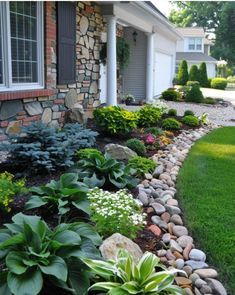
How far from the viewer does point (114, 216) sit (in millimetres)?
3207

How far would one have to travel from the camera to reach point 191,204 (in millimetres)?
4324

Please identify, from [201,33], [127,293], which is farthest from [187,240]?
[201,33]

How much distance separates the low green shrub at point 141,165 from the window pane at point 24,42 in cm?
238

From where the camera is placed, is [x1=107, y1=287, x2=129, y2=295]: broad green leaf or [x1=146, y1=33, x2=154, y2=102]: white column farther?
[x1=146, y1=33, x2=154, y2=102]: white column

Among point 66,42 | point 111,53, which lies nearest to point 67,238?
point 66,42

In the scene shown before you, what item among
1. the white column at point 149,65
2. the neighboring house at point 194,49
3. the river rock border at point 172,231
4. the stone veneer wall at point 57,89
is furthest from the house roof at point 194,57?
the river rock border at point 172,231

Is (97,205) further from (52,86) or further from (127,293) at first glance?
(52,86)

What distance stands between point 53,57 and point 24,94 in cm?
134

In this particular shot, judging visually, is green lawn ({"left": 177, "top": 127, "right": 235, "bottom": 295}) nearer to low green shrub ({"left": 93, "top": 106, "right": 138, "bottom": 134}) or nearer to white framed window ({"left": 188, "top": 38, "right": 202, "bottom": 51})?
low green shrub ({"left": 93, "top": 106, "right": 138, "bottom": 134})

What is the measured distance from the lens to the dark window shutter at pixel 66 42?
286 inches

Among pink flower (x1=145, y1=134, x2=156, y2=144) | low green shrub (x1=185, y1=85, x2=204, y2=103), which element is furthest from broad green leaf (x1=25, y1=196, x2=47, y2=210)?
low green shrub (x1=185, y1=85, x2=204, y2=103)

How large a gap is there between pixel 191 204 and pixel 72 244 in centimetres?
214

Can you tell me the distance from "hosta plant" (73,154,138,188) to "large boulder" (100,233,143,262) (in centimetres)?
125

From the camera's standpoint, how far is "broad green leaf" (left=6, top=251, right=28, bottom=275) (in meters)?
2.23
